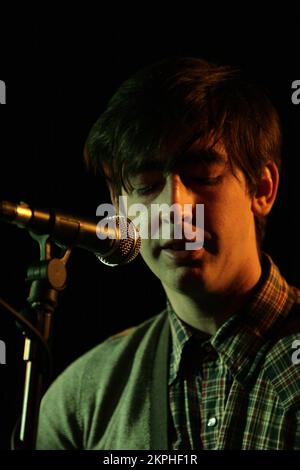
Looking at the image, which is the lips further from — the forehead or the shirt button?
the shirt button

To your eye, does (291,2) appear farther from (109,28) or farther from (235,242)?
(235,242)

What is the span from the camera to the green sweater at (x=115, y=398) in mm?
2041

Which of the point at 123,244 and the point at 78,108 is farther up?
the point at 78,108

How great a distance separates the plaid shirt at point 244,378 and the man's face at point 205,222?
0.48 feet

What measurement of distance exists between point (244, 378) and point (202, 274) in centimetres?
37

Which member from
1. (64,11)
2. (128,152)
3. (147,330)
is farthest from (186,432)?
(64,11)

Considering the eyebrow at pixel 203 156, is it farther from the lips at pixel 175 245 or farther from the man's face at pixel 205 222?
the lips at pixel 175 245

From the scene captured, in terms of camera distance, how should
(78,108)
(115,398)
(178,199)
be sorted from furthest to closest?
(78,108)
(115,398)
(178,199)

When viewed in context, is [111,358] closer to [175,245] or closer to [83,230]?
[175,245]

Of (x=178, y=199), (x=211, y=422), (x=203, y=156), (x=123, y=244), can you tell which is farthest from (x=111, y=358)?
(x=123, y=244)

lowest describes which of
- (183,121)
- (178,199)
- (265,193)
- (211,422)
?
(211,422)

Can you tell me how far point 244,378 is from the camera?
1.90 meters

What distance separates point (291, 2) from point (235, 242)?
117cm
